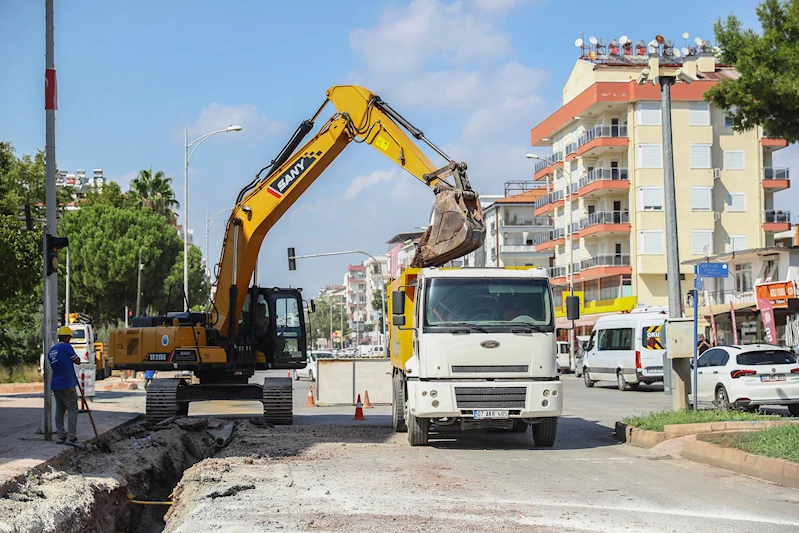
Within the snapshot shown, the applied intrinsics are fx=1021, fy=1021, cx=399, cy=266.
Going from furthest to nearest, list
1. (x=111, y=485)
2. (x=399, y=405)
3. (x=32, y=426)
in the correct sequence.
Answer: (x=399, y=405), (x=32, y=426), (x=111, y=485)

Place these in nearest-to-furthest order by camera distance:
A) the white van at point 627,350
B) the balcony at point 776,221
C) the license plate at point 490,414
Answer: the license plate at point 490,414 < the white van at point 627,350 < the balcony at point 776,221

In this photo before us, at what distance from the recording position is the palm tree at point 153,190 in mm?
76000

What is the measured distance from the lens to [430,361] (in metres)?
14.9

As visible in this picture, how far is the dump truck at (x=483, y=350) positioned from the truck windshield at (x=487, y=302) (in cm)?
1

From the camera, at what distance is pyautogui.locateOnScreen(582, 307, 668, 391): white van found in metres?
→ 31.9

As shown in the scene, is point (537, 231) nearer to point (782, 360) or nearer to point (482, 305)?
point (782, 360)

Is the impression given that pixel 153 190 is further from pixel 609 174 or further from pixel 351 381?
pixel 351 381

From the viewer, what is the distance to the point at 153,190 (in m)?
76.6

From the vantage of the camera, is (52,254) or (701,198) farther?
(701,198)

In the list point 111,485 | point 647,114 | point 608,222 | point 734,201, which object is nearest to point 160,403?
point 111,485

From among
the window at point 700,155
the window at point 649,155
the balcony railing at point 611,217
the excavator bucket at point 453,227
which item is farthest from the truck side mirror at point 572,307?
the window at point 700,155

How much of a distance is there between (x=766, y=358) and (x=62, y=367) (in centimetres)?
1373

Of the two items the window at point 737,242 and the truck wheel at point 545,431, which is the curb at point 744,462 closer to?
the truck wheel at point 545,431

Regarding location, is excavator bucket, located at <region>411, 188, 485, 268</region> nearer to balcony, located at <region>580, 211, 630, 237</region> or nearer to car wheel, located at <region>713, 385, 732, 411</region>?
car wheel, located at <region>713, 385, 732, 411</region>
